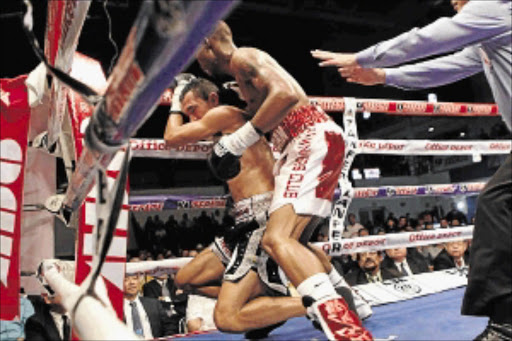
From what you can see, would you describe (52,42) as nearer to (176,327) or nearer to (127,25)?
(176,327)

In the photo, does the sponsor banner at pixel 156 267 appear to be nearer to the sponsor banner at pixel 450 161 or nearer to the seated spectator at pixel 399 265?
the seated spectator at pixel 399 265

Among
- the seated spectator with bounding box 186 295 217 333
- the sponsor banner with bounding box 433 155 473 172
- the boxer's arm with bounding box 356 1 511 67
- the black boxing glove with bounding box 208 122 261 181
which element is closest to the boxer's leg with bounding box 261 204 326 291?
the black boxing glove with bounding box 208 122 261 181

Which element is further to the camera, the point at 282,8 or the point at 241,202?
the point at 282,8

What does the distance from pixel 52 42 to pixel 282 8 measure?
6383mm

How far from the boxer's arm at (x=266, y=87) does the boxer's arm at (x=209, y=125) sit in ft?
0.55

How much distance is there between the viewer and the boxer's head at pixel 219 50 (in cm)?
189

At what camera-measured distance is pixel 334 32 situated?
8164 millimetres

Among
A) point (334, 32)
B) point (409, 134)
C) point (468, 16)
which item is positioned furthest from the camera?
point (409, 134)

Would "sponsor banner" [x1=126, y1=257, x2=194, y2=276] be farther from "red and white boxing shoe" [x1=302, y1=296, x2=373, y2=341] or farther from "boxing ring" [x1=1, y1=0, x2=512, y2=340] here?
"red and white boxing shoe" [x1=302, y1=296, x2=373, y2=341]

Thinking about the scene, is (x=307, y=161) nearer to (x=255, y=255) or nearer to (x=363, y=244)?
(x=255, y=255)

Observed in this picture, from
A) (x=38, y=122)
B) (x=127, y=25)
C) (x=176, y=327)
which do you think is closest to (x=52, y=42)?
(x=38, y=122)

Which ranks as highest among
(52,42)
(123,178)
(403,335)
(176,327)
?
(52,42)

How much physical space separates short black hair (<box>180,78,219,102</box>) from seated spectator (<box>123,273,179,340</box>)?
1.18 meters

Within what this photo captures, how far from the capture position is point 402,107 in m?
3.00
